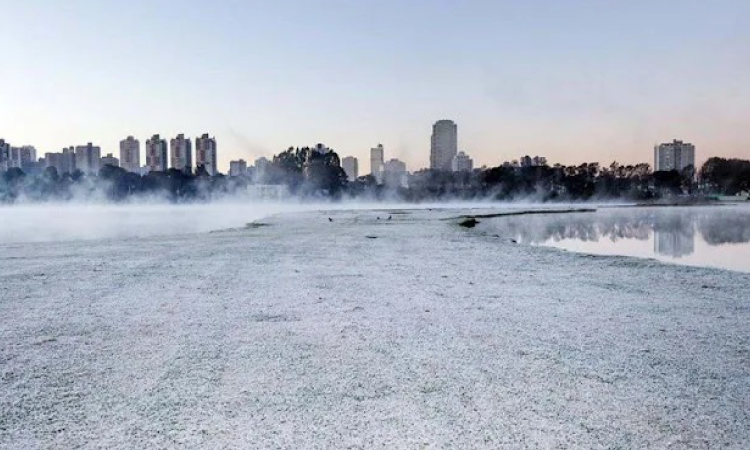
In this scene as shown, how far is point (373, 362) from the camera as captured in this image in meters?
5.26

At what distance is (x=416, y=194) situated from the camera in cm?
13662

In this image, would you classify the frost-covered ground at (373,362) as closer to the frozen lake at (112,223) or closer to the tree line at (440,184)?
the frozen lake at (112,223)

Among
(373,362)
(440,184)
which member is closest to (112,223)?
(373,362)

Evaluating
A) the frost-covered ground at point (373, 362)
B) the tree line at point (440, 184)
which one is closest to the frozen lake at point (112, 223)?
the frost-covered ground at point (373, 362)

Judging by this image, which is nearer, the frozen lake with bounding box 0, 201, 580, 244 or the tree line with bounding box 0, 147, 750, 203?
the frozen lake with bounding box 0, 201, 580, 244

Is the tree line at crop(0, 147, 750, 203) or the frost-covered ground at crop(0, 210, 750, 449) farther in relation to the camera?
the tree line at crop(0, 147, 750, 203)

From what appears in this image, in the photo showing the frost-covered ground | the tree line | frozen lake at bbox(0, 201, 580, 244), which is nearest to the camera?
the frost-covered ground

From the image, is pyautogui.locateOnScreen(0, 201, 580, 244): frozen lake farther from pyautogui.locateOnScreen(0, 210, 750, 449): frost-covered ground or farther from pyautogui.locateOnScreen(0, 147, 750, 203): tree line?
pyautogui.locateOnScreen(0, 147, 750, 203): tree line

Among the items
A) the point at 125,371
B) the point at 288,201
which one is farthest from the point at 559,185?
the point at 125,371

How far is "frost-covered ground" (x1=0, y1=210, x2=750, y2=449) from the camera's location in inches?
149

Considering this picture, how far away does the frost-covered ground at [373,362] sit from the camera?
149 inches

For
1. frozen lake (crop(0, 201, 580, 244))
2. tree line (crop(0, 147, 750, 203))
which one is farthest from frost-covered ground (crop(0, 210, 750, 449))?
tree line (crop(0, 147, 750, 203))

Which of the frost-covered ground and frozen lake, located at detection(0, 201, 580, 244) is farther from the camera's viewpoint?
frozen lake, located at detection(0, 201, 580, 244)

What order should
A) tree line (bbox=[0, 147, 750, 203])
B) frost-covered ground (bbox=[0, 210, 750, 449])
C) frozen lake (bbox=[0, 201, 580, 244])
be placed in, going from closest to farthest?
frost-covered ground (bbox=[0, 210, 750, 449])
frozen lake (bbox=[0, 201, 580, 244])
tree line (bbox=[0, 147, 750, 203])
